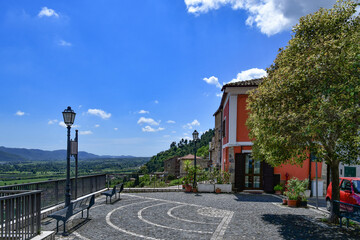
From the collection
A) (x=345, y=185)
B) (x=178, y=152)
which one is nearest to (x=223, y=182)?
(x=345, y=185)

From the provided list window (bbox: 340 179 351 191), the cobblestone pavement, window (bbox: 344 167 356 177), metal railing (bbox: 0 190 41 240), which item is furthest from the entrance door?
metal railing (bbox: 0 190 41 240)

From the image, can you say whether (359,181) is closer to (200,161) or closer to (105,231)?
(105,231)

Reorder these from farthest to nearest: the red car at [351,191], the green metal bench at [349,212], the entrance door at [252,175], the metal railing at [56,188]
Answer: the entrance door at [252,175] → the red car at [351,191] → the metal railing at [56,188] → the green metal bench at [349,212]

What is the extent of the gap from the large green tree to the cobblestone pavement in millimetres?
1668

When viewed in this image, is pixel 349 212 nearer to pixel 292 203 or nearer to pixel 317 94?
pixel 317 94

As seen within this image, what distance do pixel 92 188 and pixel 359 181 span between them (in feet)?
42.9

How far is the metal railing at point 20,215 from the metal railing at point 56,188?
2.34m

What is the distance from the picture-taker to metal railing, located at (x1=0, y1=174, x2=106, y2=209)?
32.2 feet

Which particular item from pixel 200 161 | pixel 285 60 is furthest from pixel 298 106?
pixel 200 161

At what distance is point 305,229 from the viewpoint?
873cm

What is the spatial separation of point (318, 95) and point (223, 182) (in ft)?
35.5

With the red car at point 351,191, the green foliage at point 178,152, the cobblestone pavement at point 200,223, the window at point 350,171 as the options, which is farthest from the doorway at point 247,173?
the green foliage at point 178,152

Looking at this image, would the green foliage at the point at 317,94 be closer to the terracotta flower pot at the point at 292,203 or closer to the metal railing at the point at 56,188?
the terracotta flower pot at the point at 292,203

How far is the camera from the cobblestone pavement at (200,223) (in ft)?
26.1
